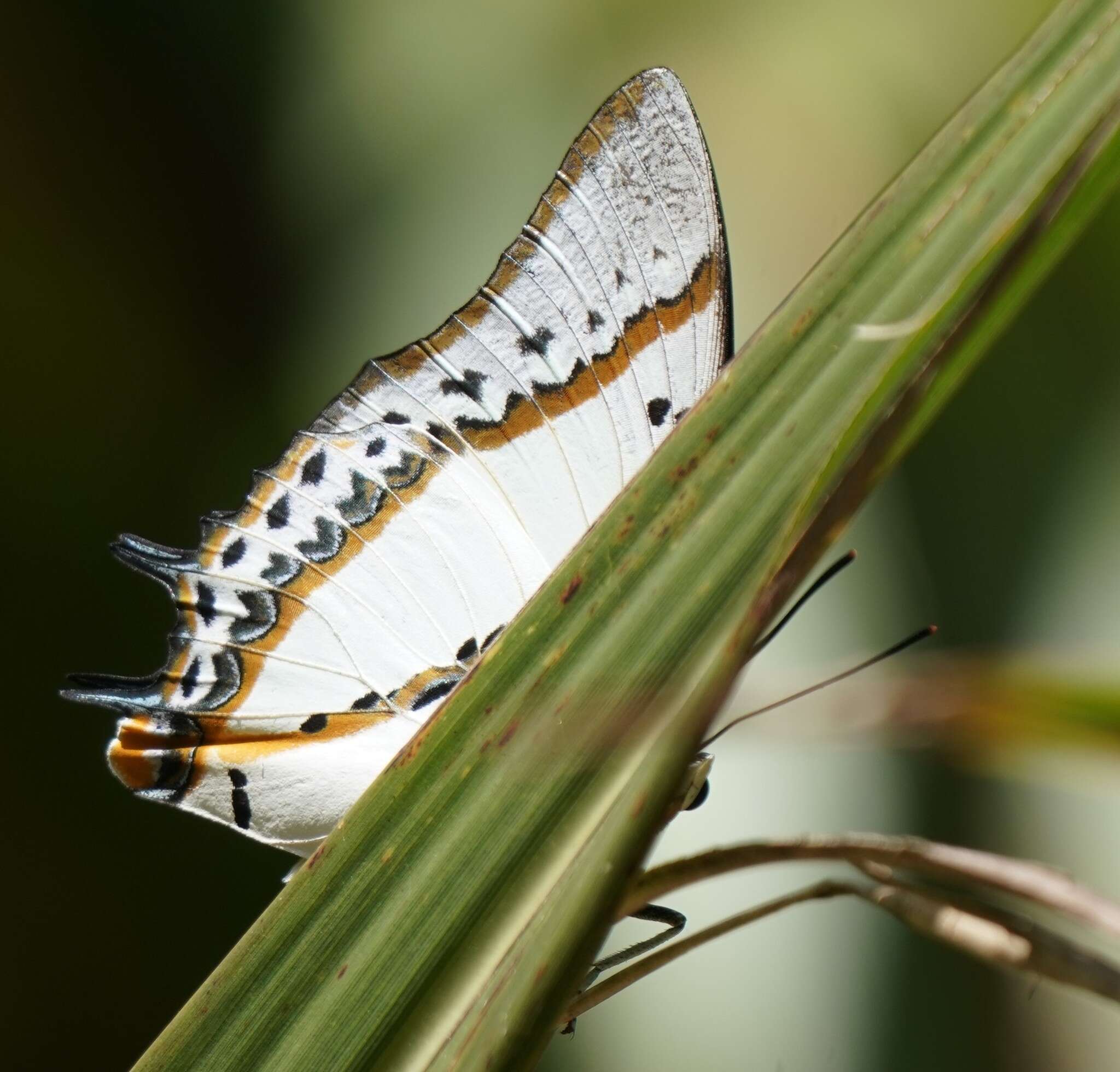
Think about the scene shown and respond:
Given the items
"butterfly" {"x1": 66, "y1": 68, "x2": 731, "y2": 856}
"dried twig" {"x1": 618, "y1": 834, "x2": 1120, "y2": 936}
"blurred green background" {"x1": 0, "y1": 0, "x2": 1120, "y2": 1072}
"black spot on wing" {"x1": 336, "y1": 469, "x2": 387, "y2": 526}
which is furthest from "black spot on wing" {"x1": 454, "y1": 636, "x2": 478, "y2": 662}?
"dried twig" {"x1": 618, "y1": 834, "x2": 1120, "y2": 936}

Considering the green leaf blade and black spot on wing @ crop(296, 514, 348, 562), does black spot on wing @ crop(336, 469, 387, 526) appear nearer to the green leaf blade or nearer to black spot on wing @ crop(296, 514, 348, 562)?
black spot on wing @ crop(296, 514, 348, 562)

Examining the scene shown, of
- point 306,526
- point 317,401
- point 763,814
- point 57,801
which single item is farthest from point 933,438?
point 57,801

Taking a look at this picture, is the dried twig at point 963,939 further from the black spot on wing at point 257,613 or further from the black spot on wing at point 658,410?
the black spot on wing at point 257,613

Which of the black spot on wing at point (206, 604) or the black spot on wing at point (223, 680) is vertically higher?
the black spot on wing at point (206, 604)

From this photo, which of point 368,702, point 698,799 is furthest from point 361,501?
point 698,799

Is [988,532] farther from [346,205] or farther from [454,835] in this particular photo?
[346,205]

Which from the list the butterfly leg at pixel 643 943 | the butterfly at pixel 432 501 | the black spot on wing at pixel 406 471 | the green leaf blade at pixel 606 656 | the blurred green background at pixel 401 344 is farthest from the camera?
the blurred green background at pixel 401 344

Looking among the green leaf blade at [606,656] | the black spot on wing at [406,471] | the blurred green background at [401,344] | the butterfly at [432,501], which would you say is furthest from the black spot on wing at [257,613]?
the green leaf blade at [606,656]

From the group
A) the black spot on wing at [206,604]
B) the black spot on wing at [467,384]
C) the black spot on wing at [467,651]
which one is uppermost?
the black spot on wing at [467,384]

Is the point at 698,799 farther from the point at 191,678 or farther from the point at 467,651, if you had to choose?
the point at 191,678
